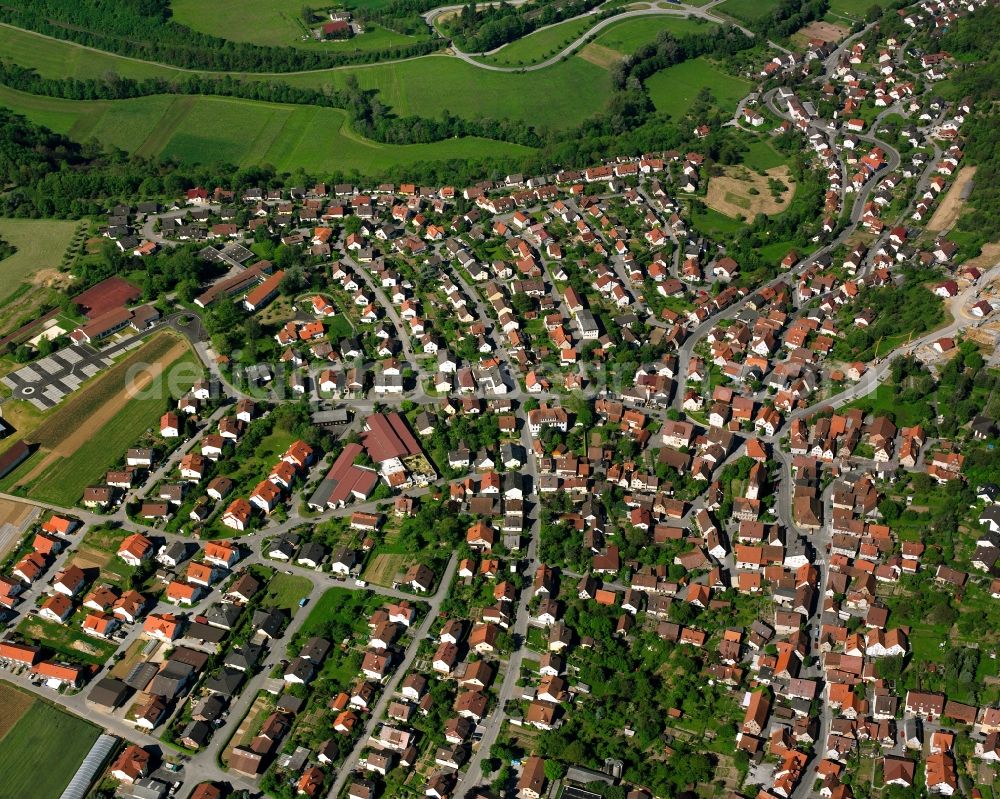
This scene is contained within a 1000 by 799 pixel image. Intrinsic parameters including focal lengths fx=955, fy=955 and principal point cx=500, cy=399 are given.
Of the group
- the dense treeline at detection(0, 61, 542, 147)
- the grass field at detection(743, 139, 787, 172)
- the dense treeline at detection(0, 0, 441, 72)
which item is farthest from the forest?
the dense treeline at detection(0, 0, 441, 72)

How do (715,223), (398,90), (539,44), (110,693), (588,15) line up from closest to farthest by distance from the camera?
(110,693)
(715,223)
(398,90)
(539,44)
(588,15)

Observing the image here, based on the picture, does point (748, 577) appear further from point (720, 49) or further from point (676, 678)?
point (720, 49)

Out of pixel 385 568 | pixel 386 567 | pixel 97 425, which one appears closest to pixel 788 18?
pixel 386 567

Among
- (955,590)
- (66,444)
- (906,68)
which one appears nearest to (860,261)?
(955,590)

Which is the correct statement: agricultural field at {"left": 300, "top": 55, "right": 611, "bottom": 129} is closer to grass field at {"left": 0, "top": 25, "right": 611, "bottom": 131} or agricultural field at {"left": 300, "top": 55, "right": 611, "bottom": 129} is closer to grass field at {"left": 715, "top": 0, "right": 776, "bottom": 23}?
grass field at {"left": 0, "top": 25, "right": 611, "bottom": 131}

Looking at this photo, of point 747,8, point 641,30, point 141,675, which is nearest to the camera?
point 141,675

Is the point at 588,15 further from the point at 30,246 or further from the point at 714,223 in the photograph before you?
the point at 30,246
